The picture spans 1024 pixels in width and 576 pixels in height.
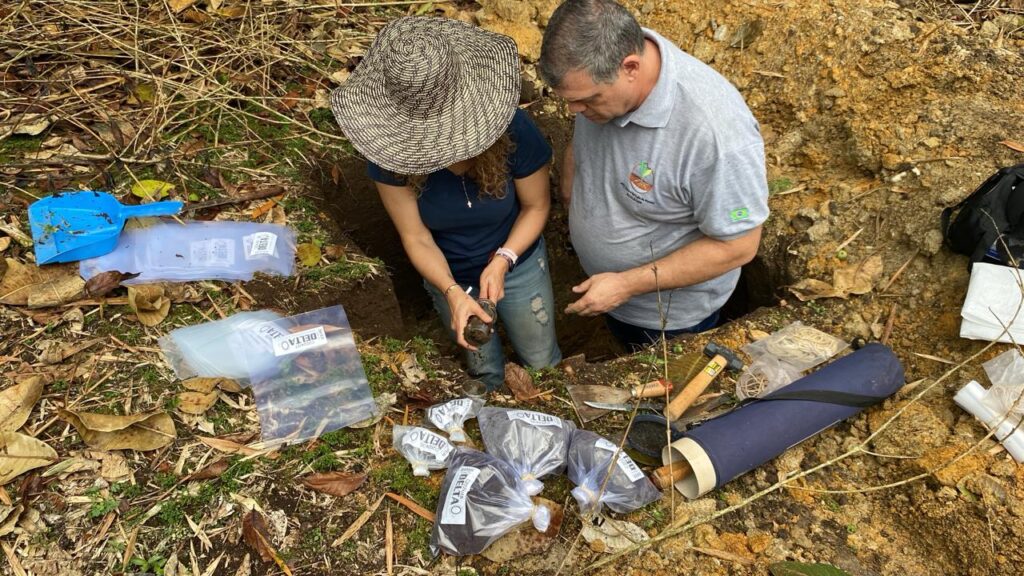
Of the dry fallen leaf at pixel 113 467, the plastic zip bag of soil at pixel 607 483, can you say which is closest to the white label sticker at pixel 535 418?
the plastic zip bag of soil at pixel 607 483

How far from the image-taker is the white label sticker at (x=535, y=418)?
7.72 feet

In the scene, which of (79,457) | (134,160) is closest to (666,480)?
(79,457)

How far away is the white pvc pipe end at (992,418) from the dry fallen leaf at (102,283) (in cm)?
358

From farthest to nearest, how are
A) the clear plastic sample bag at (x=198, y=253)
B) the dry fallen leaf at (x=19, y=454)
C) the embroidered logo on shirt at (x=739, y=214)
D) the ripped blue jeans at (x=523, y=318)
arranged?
1. the ripped blue jeans at (x=523, y=318)
2. the clear plastic sample bag at (x=198, y=253)
3. the embroidered logo on shirt at (x=739, y=214)
4. the dry fallen leaf at (x=19, y=454)

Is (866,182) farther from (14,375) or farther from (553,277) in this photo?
(14,375)

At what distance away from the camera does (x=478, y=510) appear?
81.3 inches

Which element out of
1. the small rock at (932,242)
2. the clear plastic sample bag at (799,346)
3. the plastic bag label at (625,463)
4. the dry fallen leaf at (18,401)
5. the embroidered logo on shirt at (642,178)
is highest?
the embroidered logo on shirt at (642,178)

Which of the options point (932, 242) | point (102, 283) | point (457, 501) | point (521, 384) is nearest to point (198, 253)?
point (102, 283)

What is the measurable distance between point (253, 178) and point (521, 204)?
149cm

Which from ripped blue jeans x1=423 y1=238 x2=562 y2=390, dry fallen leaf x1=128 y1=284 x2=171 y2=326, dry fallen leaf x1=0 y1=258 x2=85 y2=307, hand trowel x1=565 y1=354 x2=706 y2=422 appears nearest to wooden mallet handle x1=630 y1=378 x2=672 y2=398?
hand trowel x1=565 y1=354 x2=706 y2=422

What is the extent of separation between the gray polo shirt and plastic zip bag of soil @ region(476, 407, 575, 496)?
103cm

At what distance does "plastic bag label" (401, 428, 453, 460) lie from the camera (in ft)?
7.59

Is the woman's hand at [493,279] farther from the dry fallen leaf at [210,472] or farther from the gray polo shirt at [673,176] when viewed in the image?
the dry fallen leaf at [210,472]

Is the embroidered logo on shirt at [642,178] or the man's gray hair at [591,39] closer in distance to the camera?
the man's gray hair at [591,39]
